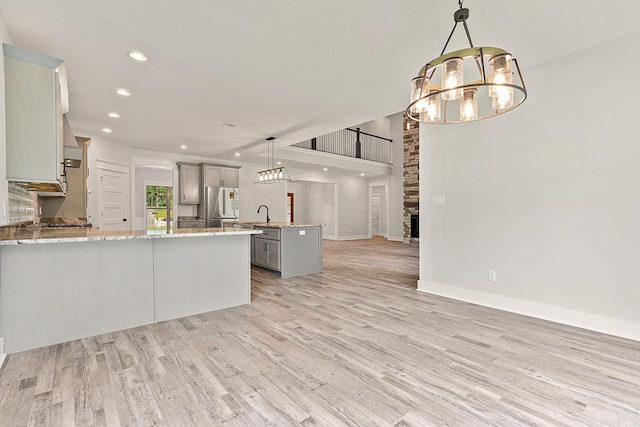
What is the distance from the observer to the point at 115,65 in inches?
120

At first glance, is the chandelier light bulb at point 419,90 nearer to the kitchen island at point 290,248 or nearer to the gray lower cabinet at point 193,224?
the kitchen island at point 290,248

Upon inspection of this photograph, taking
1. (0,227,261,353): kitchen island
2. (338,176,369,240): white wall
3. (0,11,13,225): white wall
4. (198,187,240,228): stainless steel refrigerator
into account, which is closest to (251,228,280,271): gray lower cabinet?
(0,227,261,353): kitchen island

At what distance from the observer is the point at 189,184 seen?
305 inches

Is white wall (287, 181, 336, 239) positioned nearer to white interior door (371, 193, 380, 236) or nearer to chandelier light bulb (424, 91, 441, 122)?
white interior door (371, 193, 380, 236)

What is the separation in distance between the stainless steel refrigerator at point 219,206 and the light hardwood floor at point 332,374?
477 centimetres

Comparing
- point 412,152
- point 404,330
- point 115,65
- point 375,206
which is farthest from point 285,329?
point 375,206

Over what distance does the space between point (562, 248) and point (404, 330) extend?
1771 mm

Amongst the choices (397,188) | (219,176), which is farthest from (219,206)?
(397,188)

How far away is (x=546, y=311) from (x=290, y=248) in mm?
3507

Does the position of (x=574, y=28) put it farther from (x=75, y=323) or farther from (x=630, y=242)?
(x=75, y=323)

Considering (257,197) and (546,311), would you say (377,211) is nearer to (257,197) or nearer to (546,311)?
(257,197)

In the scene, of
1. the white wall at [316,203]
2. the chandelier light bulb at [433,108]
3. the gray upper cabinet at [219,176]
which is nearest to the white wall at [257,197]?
the gray upper cabinet at [219,176]

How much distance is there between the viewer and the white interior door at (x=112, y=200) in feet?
20.8

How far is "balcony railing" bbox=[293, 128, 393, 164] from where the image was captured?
28.8ft
